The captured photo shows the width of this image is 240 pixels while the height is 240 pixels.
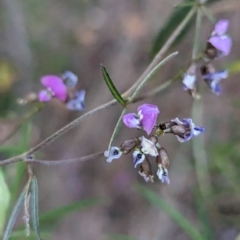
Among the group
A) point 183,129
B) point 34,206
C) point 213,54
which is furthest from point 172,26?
point 34,206

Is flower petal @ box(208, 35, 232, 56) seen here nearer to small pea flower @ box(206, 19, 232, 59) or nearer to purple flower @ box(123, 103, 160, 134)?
small pea flower @ box(206, 19, 232, 59)

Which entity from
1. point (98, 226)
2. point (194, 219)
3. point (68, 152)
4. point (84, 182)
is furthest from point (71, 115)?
point (194, 219)

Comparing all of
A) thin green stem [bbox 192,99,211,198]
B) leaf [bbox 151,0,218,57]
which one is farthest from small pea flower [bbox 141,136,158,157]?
thin green stem [bbox 192,99,211,198]

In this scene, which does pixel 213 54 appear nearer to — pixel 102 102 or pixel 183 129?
pixel 183 129

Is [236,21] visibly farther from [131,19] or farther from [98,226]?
[98,226]

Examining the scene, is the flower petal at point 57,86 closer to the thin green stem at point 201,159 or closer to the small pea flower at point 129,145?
the small pea flower at point 129,145

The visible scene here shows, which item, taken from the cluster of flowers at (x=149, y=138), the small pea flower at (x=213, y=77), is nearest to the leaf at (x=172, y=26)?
the small pea flower at (x=213, y=77)
